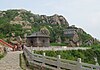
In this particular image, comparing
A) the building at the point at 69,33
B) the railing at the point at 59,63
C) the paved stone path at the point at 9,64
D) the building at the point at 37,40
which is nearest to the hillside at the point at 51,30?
the building at the point at 69,33

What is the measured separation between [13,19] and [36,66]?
12406cm

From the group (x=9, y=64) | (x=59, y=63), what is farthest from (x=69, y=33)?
(x=59, y=63)

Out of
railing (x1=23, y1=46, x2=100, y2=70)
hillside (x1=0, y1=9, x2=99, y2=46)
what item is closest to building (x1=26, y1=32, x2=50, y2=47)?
hillside (x1=0, y1=9, x2=99, y2=46)

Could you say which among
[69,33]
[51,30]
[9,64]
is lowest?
[9,64]

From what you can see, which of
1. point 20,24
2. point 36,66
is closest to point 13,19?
point 20,24

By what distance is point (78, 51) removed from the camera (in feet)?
235

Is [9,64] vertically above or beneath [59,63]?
beneath

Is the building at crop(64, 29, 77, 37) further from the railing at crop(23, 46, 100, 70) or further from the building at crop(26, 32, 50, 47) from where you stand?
the railing at crop(23, 46, 100, 70)

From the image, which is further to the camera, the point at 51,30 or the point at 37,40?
the point at 51,30

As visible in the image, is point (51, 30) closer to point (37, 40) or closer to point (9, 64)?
point (37, 40)

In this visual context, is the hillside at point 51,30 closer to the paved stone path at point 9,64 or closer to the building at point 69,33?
the building at point 69,33

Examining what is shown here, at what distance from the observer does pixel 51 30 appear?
134 meters

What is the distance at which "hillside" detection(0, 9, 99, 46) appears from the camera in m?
117

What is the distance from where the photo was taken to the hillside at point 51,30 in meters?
117
